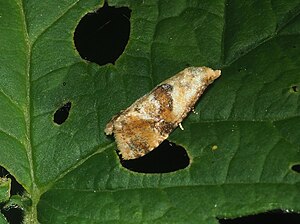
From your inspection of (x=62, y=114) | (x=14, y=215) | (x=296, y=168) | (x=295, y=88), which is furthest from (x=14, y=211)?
(x=295, y=88)

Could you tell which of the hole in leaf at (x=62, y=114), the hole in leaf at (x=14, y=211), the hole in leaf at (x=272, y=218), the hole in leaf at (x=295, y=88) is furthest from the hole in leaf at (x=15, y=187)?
the hole in leaf at (x=295, y=88)

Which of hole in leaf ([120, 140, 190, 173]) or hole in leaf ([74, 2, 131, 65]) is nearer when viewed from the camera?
hole in leaf ([120, 140, 190, 173])

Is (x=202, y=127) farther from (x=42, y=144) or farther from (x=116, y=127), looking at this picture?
(x=42, y=144)

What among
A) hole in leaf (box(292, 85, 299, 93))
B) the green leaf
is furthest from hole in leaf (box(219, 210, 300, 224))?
the green leaf

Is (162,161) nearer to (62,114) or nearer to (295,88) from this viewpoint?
(62,114)

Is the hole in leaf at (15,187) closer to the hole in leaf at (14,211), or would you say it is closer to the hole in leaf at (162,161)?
the hole in leaf at (14,211)

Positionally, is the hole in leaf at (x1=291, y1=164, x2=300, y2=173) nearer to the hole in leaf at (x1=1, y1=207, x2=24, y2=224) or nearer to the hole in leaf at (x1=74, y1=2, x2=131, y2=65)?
the hole in leaf at (x1=74, y1=2, x2=131, y2=65)
